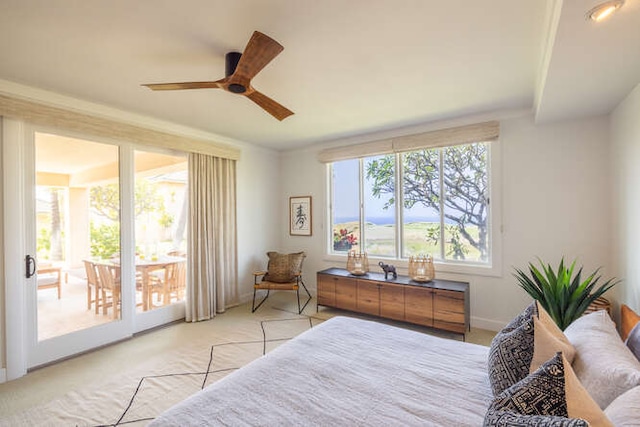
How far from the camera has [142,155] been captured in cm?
357

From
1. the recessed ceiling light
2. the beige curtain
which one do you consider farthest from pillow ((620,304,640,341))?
the beige curtain

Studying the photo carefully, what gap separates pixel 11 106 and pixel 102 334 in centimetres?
228

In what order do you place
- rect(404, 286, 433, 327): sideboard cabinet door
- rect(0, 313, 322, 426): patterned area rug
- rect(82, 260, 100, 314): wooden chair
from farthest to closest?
rect(404, 286, 433, 327): sideboard cabinet door, rect(82, 260, 100, 314): wooden chair, rect(0, 313, 322, 426): patterned area rug

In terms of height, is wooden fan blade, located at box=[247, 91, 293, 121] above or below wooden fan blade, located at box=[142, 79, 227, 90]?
below

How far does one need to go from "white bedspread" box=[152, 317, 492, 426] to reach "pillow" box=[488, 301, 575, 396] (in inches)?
5.4

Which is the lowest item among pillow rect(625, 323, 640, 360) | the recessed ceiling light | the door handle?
pillow rect(625, 323, 640, 360)

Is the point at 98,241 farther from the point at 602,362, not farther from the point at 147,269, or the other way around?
the point at 602,362

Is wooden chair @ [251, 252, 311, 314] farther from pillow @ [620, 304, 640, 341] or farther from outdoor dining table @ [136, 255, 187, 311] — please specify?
pillow @ [620, 304, 640, 341]

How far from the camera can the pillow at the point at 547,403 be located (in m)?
0.81

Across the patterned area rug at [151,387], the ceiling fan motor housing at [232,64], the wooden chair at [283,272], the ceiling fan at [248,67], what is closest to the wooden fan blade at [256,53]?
the ceiling fan at [248,67]

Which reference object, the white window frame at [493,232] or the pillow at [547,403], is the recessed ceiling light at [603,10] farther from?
the white window frame at [493,232]

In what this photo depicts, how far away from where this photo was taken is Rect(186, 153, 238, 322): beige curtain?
388 centimetres

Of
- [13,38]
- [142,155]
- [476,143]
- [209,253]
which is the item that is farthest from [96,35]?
[476,143]

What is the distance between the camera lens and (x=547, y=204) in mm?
3207
